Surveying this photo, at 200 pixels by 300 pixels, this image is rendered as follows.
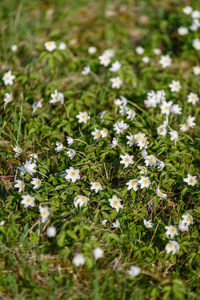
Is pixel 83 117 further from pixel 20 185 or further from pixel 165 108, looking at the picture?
pixel 20 185

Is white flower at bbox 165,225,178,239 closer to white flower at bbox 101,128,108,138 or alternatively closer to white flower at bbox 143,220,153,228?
white flower at bbox 143,220,153,228

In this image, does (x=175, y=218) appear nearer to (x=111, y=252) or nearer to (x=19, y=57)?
(x=111, y=252)

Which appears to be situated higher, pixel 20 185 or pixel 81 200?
pixel 20 185

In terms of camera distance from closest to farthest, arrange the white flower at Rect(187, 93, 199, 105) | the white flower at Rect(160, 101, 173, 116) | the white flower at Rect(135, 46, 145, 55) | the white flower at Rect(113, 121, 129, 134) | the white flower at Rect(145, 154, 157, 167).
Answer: the white flower at Rect(145, 154, 157, 167) < the white flower at Rect(113, 121, 129, 134) < the white flower at Rect(160, 101, 173, 116) < the white flower at Rect(187, 93, 199, 105) < the white flower at Rect(135, 46, 145, 55)

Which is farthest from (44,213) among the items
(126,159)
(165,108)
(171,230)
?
(165,108)

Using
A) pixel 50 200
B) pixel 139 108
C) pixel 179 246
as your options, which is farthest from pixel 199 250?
pixel 139 108

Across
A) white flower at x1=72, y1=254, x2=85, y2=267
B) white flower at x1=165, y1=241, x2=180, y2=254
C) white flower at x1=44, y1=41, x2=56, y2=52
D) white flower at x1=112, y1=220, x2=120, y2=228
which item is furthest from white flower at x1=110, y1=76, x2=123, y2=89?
white flower at x1=72, y1=254, x2=85, y2=267

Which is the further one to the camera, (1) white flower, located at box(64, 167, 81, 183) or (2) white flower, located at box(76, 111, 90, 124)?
(2) white flower, located at box(76, 111, 90, 124)

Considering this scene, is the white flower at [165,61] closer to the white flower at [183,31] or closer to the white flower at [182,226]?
the white flower at [183,31]
